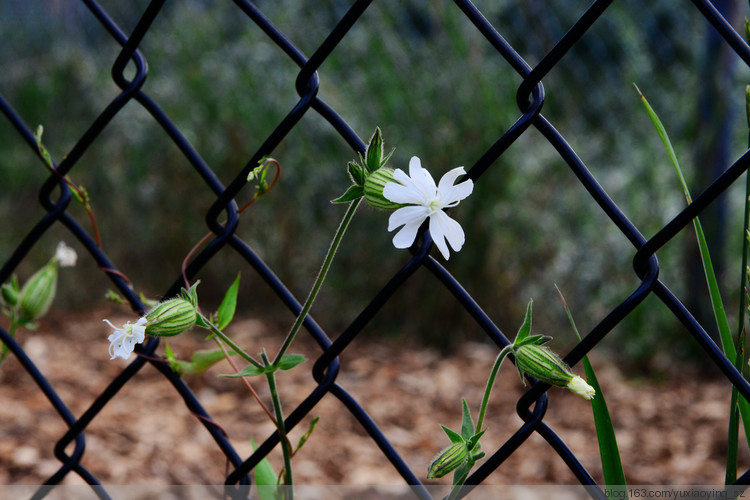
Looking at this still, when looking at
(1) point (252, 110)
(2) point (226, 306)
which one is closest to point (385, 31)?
(1) point (252, 110)

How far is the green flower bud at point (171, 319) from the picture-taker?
1.63 ft

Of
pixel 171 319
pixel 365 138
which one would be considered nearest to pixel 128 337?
pixel 171 319

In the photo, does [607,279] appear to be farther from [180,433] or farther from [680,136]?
[180,433]

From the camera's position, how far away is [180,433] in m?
1.74

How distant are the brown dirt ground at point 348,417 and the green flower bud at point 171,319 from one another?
107cm

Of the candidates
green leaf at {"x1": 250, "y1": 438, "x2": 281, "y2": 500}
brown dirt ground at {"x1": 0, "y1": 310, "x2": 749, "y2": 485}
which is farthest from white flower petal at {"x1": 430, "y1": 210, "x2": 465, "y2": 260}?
brown dirt ground at {"x1": 0, "y1": 310, "x2": 749, "y2": 485}

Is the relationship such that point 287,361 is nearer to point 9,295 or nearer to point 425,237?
point 425,237

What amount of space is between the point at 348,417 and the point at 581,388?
1.55m

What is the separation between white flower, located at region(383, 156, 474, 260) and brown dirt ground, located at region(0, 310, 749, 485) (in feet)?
3.97

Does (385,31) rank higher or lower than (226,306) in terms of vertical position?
higher

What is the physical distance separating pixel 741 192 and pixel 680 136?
0.28 m

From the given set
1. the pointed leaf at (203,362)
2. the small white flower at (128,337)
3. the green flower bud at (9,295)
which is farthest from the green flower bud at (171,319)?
the green flower bud at (9,295)

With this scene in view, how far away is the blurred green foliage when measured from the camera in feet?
7.21

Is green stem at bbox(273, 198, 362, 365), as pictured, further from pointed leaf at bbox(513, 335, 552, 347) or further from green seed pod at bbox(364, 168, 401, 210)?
pointed leaf at bbox(513, 335, 552, 347)
